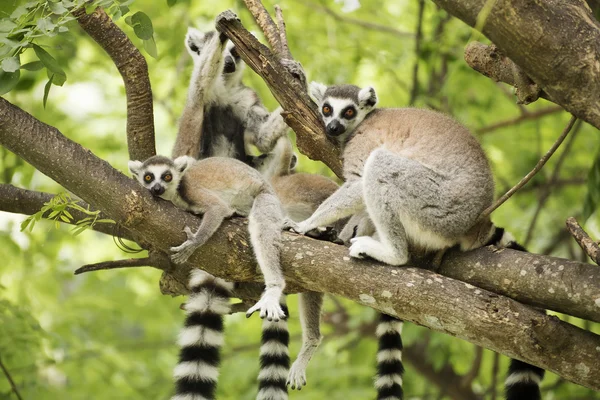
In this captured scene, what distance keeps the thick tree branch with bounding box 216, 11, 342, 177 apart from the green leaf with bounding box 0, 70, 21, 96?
5.78ft

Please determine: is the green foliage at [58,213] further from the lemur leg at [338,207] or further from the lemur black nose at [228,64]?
the lemur black nose at [228,64]

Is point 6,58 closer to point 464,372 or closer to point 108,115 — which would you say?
point 108,115

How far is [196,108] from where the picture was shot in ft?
20.5

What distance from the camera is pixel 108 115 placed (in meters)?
9.48

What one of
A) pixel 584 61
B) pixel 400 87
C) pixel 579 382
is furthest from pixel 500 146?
pixel 584 61

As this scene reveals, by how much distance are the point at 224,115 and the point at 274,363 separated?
97.9 inches

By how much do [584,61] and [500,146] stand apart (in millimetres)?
6518

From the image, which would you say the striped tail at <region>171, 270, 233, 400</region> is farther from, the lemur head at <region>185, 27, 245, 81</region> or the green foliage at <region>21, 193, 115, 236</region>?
the lemur head at <region>185, 27, 245, 81</region>

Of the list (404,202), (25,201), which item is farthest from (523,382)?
(25,201)

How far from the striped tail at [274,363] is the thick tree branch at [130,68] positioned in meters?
1.86

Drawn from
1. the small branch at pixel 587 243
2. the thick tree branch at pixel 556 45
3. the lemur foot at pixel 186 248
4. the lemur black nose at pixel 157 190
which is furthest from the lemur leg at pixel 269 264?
the thick tree branch at pixel 556 45

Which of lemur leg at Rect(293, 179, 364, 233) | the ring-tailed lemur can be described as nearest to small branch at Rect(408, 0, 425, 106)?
the ring-tailed lemur

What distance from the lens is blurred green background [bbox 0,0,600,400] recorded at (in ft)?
27.0

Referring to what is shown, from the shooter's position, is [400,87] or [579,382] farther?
[400,87]
